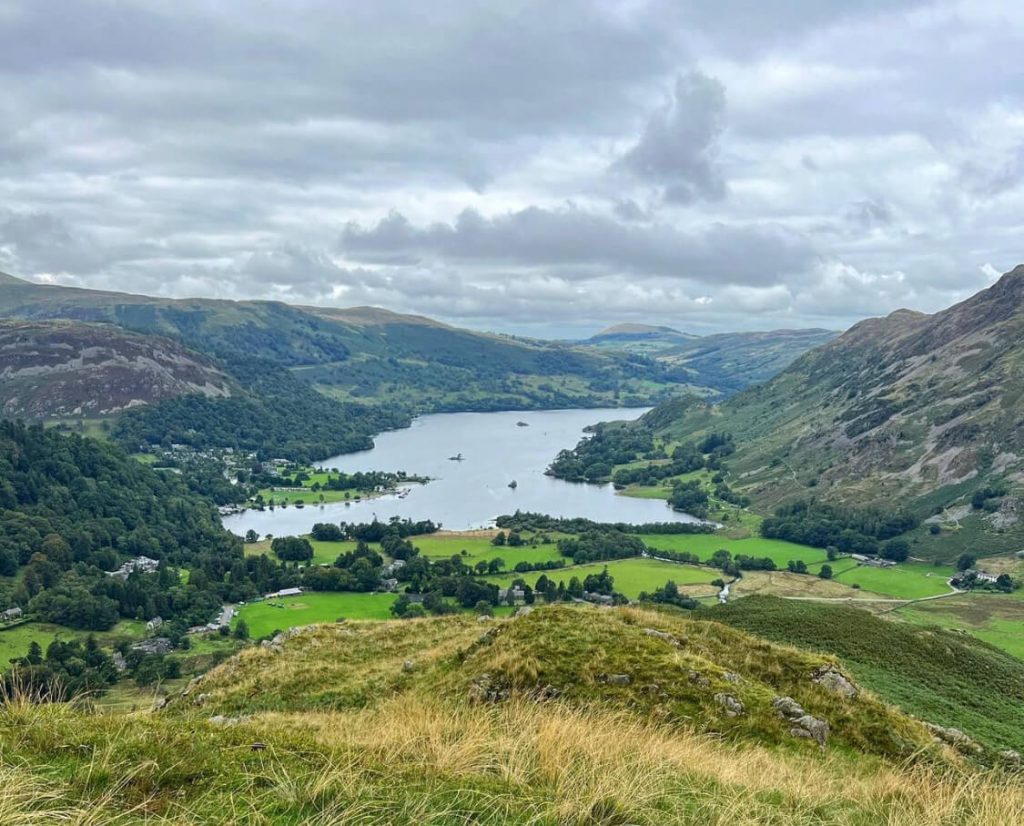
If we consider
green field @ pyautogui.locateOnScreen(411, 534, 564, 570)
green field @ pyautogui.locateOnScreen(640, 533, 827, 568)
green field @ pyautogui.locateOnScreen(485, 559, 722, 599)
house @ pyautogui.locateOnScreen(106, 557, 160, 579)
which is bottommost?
house @ pyautogui.locateOnScreen(106, 557, 160, 579)

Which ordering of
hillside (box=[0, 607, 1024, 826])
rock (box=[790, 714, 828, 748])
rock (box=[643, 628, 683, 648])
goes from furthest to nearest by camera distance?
rock (box=[643, 628, 683, 648]), rock (box=[790, 714, 828, 748]), hillside (box=[0, 607, 1024, 826])

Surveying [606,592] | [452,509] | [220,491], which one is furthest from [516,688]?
[220,491]

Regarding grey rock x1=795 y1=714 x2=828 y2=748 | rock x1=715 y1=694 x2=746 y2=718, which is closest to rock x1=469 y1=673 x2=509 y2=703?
rock x1=715 y1=694 x2=746 y2=718

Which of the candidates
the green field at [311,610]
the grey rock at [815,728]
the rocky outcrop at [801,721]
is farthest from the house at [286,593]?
the grey rock at [815,728]

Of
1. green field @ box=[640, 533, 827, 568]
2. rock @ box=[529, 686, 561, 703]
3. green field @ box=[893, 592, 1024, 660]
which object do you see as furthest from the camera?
green field @ box=[640, 533, 827, 568]

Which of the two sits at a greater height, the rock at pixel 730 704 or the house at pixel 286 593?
the rock at pixel 730 704

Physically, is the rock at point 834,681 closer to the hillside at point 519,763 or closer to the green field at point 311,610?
the hillside at point 519,763

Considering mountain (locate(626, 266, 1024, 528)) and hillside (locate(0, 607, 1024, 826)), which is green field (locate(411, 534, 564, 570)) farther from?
hillside (locate(0, 607, 1024, 826))
